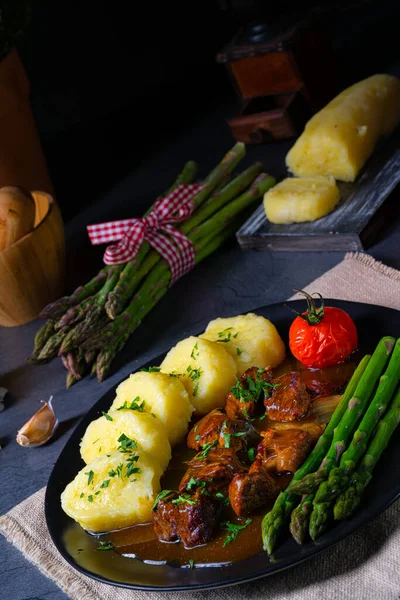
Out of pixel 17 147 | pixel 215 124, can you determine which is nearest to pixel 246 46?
pixel 215 124

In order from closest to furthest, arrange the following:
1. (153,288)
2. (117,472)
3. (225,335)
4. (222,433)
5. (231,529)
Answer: (231,529) < (117,472) < (222,433) < (225,335) < (153,288)

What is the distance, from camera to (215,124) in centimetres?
708

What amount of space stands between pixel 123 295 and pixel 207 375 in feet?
4.83

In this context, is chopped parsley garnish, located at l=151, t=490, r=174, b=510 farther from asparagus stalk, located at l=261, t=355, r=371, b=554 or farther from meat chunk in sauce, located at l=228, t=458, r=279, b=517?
asparagus stalk, located at l=261, t=355, r=371, b=554

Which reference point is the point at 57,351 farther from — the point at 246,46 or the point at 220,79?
the point at 220,79

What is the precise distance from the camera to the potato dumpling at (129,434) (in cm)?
296

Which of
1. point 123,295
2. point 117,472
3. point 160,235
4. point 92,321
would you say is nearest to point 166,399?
point 117,472

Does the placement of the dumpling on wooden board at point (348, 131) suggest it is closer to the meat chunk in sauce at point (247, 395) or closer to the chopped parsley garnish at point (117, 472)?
the meat chunk in sauce at point (247, 395)

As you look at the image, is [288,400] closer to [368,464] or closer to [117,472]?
[368,464]

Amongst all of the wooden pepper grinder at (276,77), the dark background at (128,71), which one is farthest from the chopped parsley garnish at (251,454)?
the dark background at (128,71)

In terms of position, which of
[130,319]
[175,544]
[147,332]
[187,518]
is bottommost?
[147,332]

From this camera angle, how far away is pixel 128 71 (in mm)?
7449

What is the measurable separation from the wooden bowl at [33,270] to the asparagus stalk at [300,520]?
9.19ft

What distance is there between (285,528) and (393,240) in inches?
88.9
